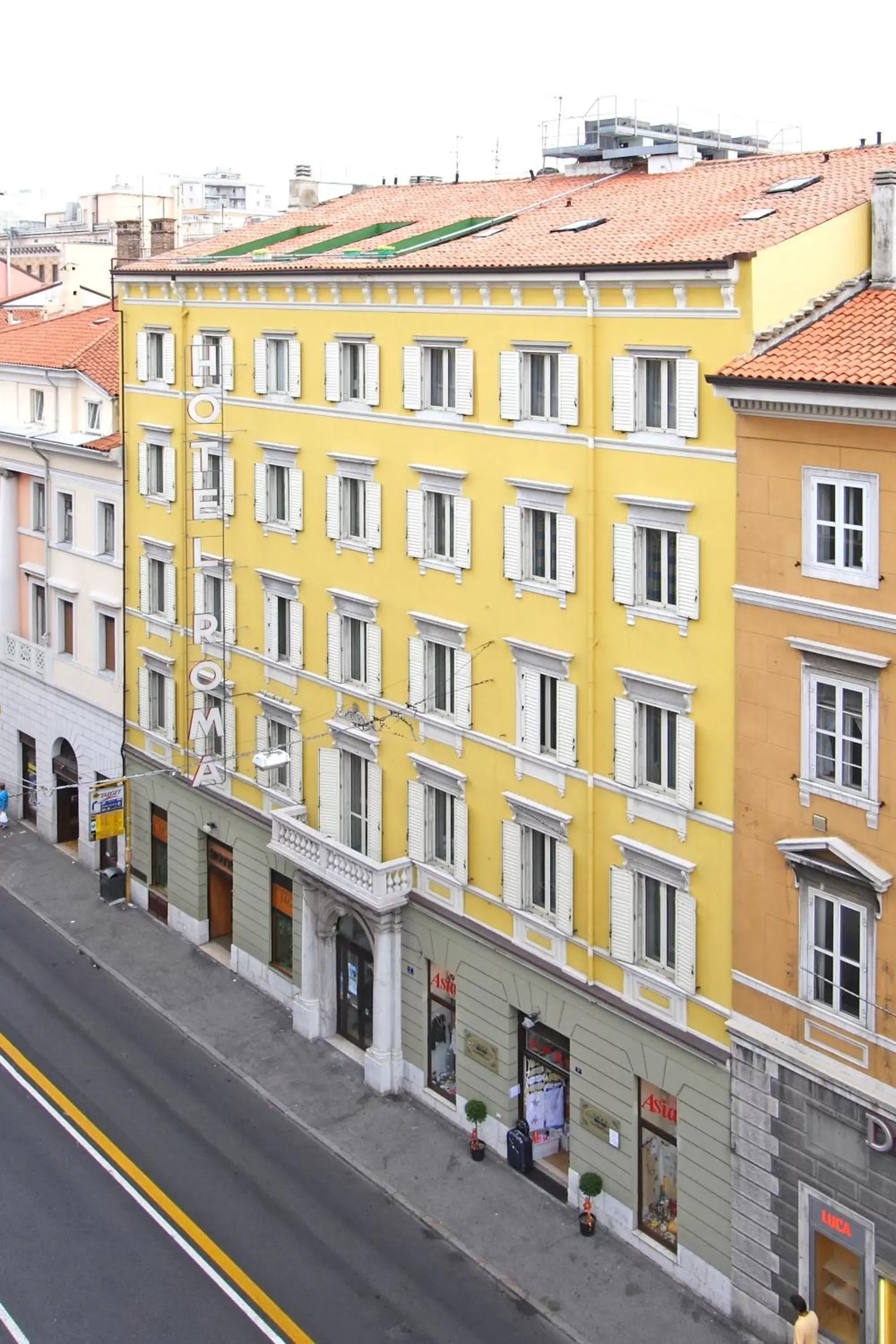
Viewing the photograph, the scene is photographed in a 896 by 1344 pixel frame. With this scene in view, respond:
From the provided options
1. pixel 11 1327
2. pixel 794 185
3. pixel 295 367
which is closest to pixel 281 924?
pixel 11 1327

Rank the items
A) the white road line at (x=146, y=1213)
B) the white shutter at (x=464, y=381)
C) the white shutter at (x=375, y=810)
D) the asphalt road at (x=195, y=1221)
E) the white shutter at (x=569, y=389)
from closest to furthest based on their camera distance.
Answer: the white road line at (x=146, y=1213) < the asphalt road at (x=195, y=1221) < the white shutter at (x=569, y=389) < the white shutter at (x=464, y=381) < the white shutter at (x=375, y=810)

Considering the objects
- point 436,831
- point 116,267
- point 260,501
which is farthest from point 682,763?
point 116,267

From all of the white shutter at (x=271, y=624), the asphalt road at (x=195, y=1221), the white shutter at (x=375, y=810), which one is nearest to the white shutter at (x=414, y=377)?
the white shutter at (x=271, y=624)

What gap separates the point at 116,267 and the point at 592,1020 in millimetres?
28957

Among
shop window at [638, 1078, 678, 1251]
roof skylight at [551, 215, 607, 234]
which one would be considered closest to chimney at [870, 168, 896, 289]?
roof skylight at [551, 215, 607, 234]

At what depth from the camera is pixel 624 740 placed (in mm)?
31562

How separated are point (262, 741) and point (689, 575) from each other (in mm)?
18395

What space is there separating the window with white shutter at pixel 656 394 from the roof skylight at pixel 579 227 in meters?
6.16

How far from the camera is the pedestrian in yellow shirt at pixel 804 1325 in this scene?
91.0ft

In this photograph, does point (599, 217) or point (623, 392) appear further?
point (599, 217)

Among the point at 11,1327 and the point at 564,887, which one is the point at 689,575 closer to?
the point at 564,887

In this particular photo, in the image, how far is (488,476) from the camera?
1352 inches

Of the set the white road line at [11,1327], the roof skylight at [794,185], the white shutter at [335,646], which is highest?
the roof skylight at [794,185]

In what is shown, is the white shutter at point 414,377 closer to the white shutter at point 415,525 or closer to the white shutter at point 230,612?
the white shutter at point 415,525
